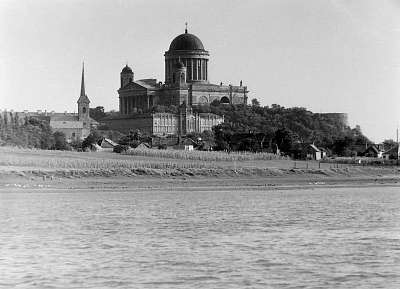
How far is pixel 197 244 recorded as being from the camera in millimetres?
31594

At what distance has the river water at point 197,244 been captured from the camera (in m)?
25.6

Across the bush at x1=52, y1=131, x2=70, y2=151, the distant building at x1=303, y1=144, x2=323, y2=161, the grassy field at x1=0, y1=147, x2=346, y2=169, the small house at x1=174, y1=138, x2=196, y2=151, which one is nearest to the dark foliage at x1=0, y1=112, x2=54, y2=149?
the bush at x1=52, y1=131, x2=70, y2=151

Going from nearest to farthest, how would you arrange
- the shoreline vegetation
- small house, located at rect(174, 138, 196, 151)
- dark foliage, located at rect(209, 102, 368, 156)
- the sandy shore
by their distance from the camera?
the sandy shore
the shoreline vegetation
dark foliage, located at rect(209, 102, 368, 156)
small house, located at rect(174, 138, 196, 151)

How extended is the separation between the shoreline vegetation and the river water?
1407cm

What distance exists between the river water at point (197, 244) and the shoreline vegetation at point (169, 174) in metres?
14.1

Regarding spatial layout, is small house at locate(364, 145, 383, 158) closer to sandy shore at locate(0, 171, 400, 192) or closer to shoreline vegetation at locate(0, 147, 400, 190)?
shoreline vegetation at locate(0, 147, 400, 190)

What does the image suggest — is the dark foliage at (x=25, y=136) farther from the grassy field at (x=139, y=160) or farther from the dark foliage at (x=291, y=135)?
the dark foliage at (x=291, y=135)

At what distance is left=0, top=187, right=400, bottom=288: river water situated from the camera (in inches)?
1009

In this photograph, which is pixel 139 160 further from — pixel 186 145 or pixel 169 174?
pixel 186 145

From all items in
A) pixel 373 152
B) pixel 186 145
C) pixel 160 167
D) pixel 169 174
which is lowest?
pixel 169 174

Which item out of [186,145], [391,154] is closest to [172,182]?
[391,154]

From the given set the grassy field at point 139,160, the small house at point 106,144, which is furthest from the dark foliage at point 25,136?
the grassy field at point 139,160

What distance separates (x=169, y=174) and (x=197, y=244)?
43393 mm

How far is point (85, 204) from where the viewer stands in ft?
158
